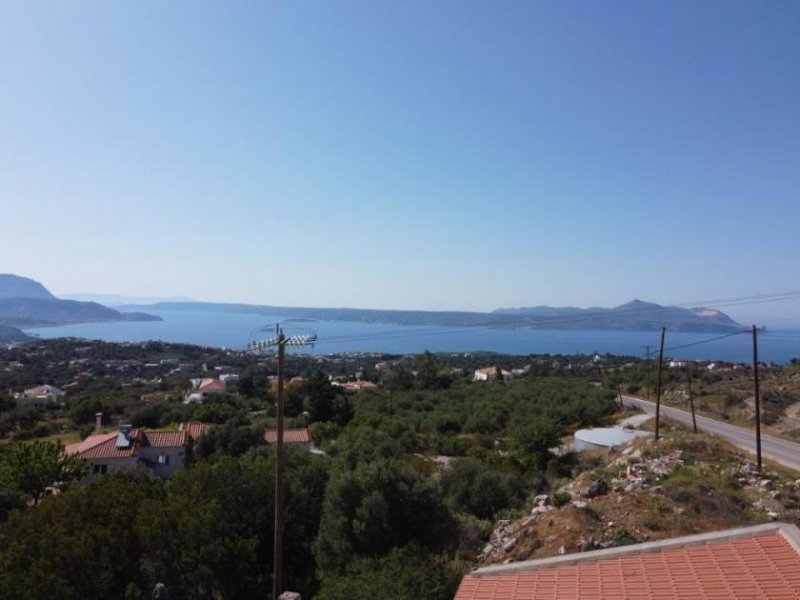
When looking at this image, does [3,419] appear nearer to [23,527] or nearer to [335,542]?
[23,527]

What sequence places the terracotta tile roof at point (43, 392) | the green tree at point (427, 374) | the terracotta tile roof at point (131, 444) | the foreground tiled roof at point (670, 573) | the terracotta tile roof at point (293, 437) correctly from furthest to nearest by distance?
the terracotta tile roof at point (43, 392) → the green tree at point (427, 374) → the terracotta tile roof at point (293, 437) → the terracotta tile roof at point (131, 444) → the foreground tiled roof at point (670, 573)

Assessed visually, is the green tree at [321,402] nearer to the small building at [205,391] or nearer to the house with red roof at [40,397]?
the small building at [205,391]

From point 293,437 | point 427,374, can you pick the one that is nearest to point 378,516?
point 293,437

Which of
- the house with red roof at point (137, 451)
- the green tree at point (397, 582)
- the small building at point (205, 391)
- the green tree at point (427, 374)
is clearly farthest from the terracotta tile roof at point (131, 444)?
the green tree at point (427, 374)

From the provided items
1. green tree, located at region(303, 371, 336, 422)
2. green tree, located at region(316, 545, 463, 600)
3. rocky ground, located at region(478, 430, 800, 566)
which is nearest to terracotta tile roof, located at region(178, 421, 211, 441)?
green tree, located at region(303, 371, 336, 422)

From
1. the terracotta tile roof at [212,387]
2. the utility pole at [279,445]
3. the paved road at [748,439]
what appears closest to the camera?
the utility pole at [279,445]

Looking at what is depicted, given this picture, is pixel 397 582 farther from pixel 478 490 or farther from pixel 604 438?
pixel 604 438
